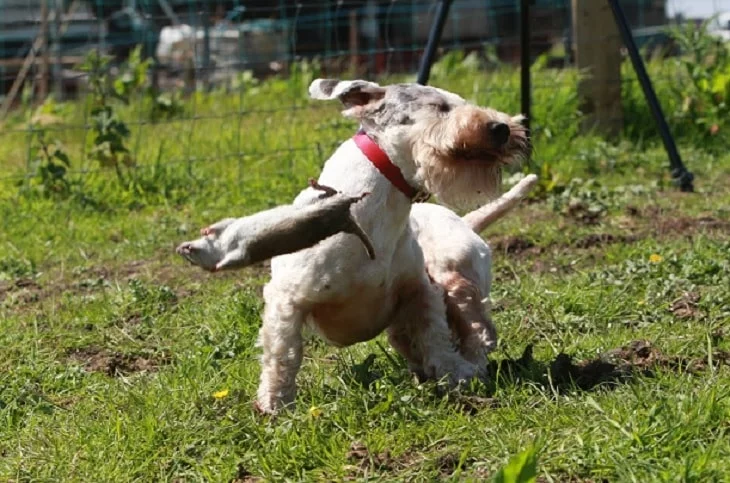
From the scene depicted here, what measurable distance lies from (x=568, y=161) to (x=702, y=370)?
4.60m

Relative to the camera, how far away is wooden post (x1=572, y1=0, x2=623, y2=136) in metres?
9.05

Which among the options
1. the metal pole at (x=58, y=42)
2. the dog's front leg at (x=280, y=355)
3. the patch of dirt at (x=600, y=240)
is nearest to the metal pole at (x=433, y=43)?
the patch of dirt at (x=600, y=240)

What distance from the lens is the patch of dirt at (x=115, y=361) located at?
4.85 m

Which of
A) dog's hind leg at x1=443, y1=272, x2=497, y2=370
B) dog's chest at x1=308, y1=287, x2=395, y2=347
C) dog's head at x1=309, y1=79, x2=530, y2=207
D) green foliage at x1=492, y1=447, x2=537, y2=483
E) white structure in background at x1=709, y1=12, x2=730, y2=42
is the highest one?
dog's head at x1=309, y1=79, x2=530, y2=207

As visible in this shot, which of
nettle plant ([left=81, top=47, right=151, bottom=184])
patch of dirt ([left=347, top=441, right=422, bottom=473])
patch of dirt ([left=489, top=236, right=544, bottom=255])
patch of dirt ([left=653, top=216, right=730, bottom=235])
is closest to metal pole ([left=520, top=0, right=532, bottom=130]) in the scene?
patch of dirt ([left=489, top=236, right=544, bottom=255])

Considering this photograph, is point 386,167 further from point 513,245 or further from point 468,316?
point 513,245

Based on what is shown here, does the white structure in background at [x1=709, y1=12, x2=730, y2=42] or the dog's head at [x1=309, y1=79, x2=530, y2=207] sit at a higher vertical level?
the dog's head at [x1=309, y1=79, x2=530, y2=207]

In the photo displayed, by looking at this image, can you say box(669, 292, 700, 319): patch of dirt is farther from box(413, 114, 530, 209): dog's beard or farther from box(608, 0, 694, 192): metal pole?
box(608, 0, 694, 192): metal pole

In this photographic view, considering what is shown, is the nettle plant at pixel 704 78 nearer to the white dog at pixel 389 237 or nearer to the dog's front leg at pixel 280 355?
the white dog at pixel 389 237

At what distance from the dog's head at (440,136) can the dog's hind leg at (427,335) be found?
15.1 inches

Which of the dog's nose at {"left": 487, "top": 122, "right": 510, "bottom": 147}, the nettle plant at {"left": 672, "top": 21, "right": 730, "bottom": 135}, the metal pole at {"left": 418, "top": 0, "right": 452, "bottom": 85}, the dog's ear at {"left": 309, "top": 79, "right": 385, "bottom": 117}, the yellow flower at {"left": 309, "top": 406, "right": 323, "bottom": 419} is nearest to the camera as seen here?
the yellow flower at {"left": 309, "top": 406, "right": 323, "bottom": 419}

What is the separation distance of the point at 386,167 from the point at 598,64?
216 inches

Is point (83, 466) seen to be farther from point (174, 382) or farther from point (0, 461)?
point (174, 382)

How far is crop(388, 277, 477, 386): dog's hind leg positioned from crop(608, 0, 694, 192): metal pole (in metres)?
3.44
